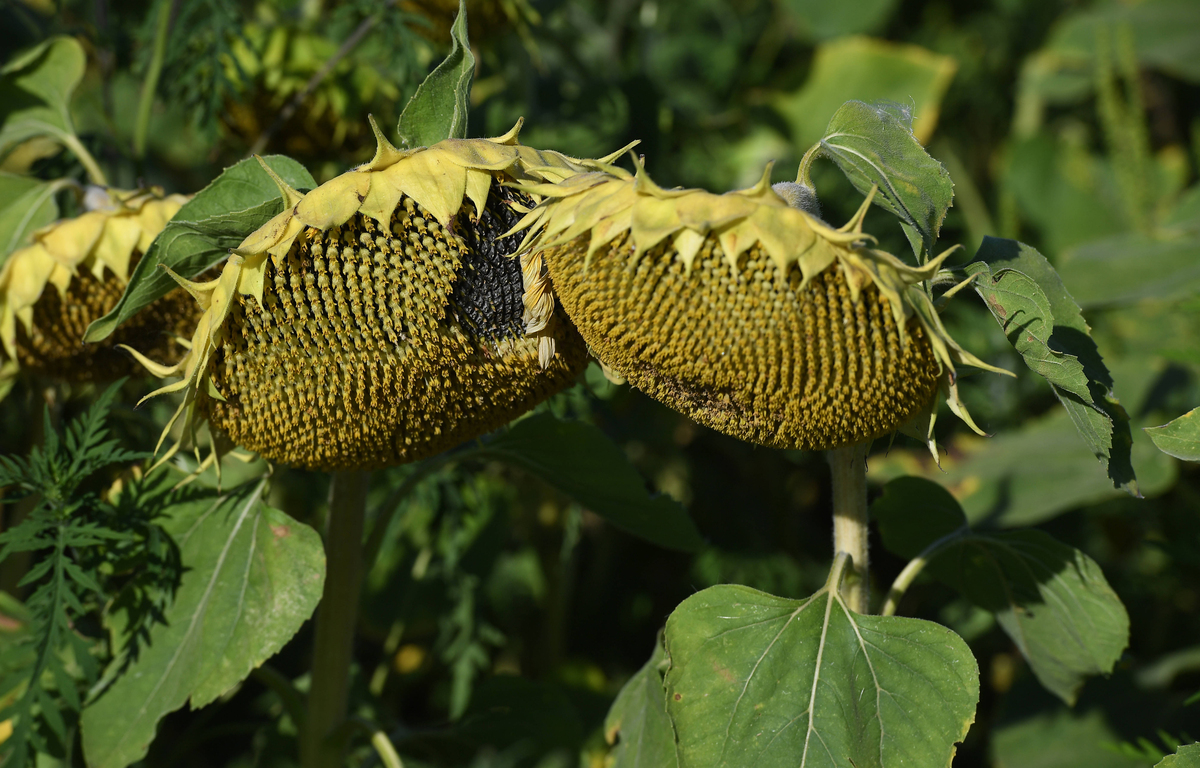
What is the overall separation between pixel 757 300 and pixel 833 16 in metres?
2.41

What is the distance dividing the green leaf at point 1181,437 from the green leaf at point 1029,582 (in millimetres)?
188

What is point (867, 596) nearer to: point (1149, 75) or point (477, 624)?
point (477, 624)

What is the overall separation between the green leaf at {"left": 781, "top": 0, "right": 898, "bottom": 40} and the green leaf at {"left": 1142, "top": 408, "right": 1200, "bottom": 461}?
221 centimetres

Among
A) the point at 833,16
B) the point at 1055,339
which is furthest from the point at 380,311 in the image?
the point at 833,16

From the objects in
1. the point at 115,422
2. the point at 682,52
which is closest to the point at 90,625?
the point at 115,422

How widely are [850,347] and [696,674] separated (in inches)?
12.6

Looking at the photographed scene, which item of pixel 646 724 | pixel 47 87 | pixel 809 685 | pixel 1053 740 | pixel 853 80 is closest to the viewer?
pixel 809 685

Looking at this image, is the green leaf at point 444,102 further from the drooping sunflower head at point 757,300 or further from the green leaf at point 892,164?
the green leaf at point 892,164

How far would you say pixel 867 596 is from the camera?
3.24 feet

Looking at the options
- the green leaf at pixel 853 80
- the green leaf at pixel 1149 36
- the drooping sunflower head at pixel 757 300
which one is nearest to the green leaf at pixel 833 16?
the green leaf at pixel 853 80

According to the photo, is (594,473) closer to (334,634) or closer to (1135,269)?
(334,634)

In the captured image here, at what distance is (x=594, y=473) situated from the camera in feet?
3.78

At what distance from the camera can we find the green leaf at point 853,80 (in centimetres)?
263

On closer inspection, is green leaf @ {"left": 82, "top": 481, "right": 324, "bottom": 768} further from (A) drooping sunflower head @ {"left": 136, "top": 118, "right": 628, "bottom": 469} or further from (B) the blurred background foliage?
(B) the blurred background foliage
